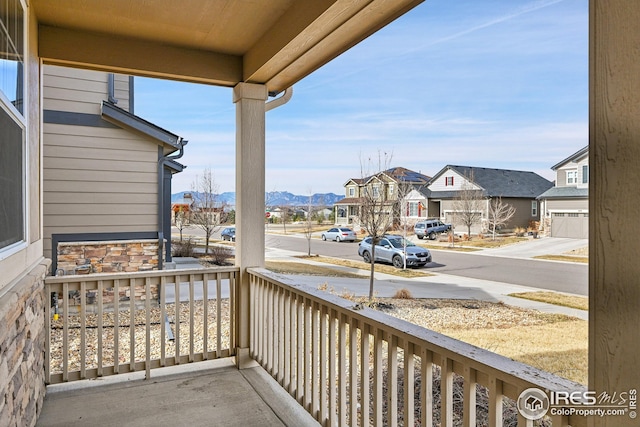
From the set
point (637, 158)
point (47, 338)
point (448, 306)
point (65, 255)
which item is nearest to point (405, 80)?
point (448, 306)

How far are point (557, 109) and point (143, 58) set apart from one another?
2897mm

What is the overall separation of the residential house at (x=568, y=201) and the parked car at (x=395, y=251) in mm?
1089

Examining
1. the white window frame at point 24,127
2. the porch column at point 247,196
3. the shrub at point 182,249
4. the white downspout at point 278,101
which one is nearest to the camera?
the white window frame at point 24,127

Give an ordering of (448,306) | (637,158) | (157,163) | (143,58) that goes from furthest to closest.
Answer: (157,163) → (143,58) → (448,306) → (637,158)

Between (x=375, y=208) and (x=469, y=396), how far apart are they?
5.82ft

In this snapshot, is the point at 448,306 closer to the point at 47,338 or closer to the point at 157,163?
the point at 47,338

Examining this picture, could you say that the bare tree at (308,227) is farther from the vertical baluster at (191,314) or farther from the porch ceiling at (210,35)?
the porch ceiling at (210,35)

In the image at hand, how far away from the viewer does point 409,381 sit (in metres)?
1.77

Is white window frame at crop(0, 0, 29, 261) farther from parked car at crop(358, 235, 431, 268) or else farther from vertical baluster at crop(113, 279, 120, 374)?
parked car at crop(358, 235, 431, 268)

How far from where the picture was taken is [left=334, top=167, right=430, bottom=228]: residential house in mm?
2776

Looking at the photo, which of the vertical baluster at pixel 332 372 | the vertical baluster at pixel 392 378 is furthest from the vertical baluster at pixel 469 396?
the vertical baluster at pixel 332 372

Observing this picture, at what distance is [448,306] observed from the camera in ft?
10.0

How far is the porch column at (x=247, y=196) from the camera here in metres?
3.57

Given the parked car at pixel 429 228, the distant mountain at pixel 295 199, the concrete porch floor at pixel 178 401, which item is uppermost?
the distant mountain at pixel 295 199
